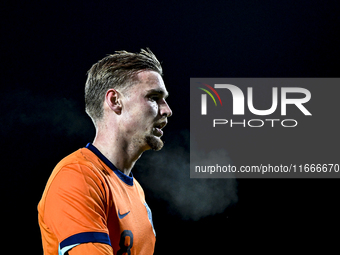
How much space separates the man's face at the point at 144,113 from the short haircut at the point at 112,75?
35mm

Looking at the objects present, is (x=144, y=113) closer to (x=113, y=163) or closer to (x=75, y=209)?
(x=113, y=163)

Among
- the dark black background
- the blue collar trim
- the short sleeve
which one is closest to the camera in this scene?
the short sleeve

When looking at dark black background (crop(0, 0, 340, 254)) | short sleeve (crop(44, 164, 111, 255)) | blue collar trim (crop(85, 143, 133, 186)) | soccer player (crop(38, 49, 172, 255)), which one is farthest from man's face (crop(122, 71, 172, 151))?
dark black background (crop(0, 0, 340, 254))

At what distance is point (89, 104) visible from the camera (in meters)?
1.19

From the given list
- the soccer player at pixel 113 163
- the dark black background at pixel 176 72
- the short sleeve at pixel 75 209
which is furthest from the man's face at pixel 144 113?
the dark black background at pixel 176 72

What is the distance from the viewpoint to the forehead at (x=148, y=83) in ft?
3.63

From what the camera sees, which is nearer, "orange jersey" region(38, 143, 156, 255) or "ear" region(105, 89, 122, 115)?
"orange jersey" region(38, 143, 156, 255)

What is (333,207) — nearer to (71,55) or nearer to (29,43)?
(71,55)

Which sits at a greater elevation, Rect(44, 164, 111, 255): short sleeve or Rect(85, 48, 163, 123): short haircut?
Rect(85, 48, 163, 123): short haircut

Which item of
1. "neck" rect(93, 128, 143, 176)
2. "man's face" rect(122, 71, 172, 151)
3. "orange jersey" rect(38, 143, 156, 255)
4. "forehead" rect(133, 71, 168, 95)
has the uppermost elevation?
"forehead" rect(133, 71, 168, 95)

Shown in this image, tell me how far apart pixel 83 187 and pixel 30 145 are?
7.30 ft

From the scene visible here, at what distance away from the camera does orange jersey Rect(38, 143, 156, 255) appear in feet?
2.56

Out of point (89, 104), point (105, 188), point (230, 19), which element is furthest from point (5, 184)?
point (230, 19)

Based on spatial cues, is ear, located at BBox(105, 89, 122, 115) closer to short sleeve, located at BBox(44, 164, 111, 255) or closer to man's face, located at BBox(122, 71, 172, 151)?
man's face, located at BBox(122, 71, 172, 151)
